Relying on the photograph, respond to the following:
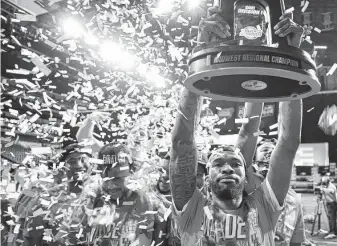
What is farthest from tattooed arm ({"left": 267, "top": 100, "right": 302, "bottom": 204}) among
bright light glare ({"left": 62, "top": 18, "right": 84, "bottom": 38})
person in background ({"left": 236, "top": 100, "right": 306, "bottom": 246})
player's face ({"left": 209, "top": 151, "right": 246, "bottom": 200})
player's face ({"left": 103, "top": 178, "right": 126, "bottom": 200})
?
bright light glare ({"left": 62, "top": 18, "right": 84, "bottom": 38})

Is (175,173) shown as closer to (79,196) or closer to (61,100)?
(79,196)

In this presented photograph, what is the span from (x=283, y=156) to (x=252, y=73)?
118 cm

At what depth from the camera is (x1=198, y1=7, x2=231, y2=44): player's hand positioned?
1.56 m

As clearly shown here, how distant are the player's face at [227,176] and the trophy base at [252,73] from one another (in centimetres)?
96

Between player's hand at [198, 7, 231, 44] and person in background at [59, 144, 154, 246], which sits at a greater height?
player's hand at [198, 7, 231, 44]

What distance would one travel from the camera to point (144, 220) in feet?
11.4

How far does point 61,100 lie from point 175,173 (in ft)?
40.8

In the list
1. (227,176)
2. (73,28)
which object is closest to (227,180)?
(227,176)

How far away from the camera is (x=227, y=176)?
8.54 feet

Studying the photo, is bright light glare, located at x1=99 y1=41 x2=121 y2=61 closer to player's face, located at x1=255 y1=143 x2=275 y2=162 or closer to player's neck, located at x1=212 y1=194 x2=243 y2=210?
player's face, located at x1=255 y1=143 x2=275 y2=162

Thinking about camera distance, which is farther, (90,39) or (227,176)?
(90,39)

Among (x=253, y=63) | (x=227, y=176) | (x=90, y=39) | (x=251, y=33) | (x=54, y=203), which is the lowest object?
(x=54, y=203)

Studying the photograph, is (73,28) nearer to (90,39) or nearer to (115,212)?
(90,39)

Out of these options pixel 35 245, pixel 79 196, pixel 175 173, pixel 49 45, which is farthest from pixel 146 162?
pixel 49 45
